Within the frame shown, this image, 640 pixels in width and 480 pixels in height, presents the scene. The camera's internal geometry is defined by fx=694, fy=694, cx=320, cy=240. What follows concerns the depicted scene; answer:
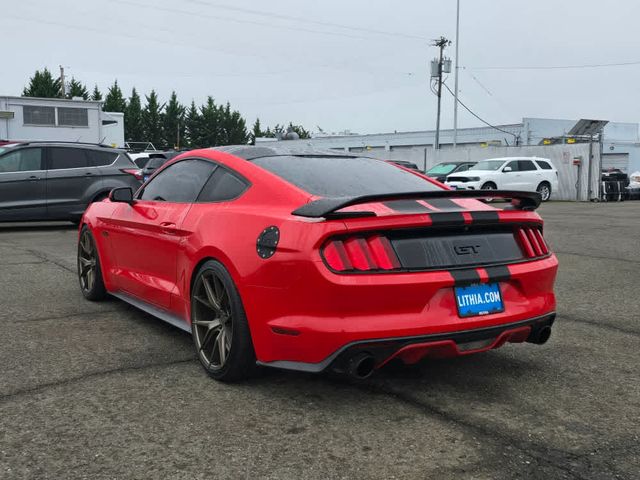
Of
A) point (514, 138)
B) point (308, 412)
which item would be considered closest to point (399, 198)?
point (308, 412)

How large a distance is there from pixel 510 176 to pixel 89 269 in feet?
68.8

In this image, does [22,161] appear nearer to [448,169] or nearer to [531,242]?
[531,242]

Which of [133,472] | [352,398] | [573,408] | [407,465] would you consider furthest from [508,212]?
[133,472]

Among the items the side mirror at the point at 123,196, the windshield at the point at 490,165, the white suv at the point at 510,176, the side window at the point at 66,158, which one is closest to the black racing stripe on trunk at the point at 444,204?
the side mirror at the point at 123,196

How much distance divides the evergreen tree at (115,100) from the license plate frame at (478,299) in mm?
86393

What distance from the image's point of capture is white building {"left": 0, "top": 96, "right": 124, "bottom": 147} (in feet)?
91.8

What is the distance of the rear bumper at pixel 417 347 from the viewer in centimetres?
331

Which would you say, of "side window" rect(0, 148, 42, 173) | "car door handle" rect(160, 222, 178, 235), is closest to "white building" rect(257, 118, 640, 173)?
"side window" rect(0, 148, 42, 173)

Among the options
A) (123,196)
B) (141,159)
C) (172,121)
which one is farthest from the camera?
(172,121)

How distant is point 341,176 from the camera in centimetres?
433

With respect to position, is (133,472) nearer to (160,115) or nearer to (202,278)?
(202,278)

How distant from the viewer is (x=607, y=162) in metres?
47.6

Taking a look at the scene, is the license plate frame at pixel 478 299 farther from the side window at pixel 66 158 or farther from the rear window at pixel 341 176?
the side window at pixel 66 158

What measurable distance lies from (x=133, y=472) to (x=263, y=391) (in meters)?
1.08
